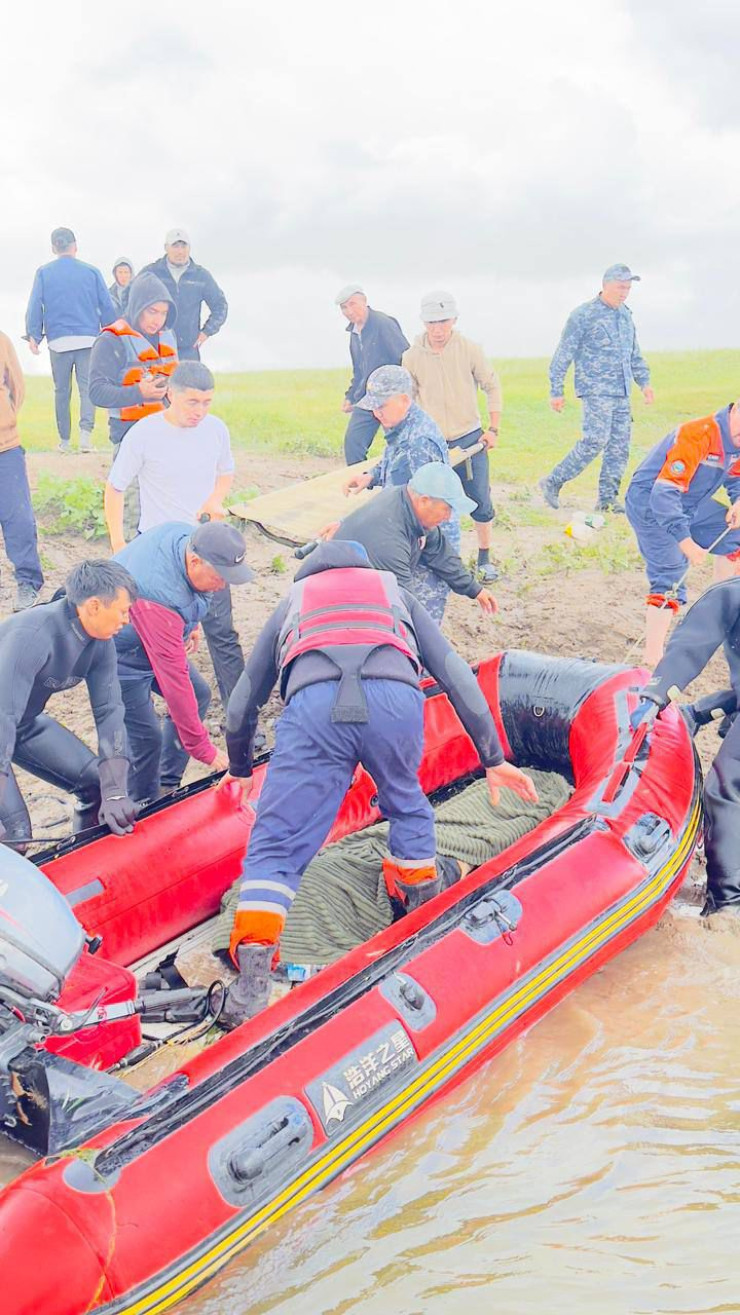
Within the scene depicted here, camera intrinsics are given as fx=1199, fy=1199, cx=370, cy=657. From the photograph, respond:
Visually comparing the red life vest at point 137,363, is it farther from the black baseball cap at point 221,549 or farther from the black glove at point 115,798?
the black glove at point 115,798

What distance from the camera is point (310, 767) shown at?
322 centimetres

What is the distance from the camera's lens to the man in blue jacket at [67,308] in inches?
303

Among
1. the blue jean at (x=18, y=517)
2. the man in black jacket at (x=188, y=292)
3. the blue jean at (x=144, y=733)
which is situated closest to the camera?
the blue jean at (x=144, y=733)

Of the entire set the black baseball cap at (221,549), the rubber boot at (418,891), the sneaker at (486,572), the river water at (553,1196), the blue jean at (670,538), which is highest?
the black baseball cap at (221,549)

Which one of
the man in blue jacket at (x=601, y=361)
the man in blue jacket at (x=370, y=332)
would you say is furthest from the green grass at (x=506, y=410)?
the man in blue jacket at (x=370, y=332)

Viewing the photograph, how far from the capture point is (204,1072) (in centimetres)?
278

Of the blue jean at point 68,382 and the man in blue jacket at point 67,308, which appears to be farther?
the blue jean at point 68,382

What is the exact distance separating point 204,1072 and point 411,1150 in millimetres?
631

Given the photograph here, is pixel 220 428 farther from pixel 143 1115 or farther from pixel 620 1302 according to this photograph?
pixel 620 1302

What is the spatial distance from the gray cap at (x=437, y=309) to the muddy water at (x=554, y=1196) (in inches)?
153

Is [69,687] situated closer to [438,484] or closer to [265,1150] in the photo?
Answer: [438,484]

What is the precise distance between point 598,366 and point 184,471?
12.5 ft

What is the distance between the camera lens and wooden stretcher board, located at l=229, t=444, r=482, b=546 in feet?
21.8

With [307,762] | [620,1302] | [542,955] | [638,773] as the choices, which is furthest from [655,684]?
[620,1302]
